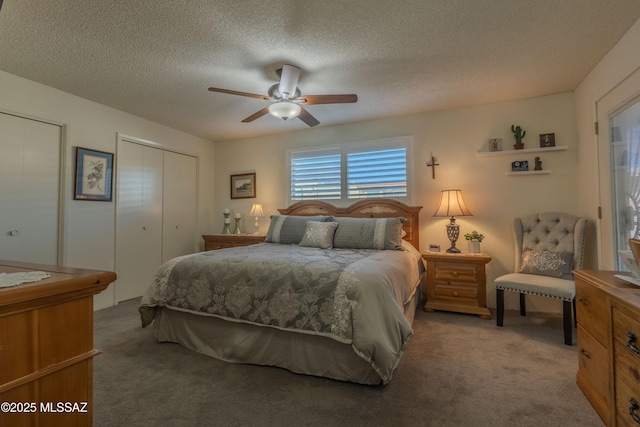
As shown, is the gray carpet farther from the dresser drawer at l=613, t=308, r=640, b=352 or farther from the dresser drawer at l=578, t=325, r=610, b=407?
the dresser drawer at l=613, t=308, r=640, b=352

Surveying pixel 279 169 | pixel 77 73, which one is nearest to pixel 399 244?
pixel 279 169

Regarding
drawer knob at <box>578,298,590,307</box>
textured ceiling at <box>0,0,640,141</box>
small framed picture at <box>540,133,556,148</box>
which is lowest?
drawer knob at <box>578,298,590,307</box>

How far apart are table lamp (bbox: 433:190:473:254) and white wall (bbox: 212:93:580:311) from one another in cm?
25

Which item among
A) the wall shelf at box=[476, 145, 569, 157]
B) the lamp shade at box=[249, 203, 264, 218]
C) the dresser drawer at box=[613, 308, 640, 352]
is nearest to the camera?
the dresser drawer at box=[613, 308, 640, 352]

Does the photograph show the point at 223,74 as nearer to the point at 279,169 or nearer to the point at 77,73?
the point at 77,73

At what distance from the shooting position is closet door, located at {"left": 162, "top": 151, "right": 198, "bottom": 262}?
441 cm

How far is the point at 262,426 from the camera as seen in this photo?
150 cm

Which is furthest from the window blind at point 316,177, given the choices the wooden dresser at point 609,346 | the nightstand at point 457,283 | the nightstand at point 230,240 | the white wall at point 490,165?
the wooden dresser at point 609,346

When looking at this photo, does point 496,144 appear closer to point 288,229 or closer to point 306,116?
point 306,116

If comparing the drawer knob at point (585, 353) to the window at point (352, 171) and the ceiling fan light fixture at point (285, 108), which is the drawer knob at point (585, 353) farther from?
the ceiling fan light fixture at point (285, 108)

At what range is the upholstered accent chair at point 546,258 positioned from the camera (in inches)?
98.0

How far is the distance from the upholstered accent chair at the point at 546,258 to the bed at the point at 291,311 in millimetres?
1000

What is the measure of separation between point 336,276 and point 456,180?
2.49 meters

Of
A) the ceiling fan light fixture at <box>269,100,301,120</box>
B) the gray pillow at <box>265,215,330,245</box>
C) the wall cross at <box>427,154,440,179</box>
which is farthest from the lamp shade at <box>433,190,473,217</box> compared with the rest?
the ceiling fan light fixture at <box>269,100,301,120</box>
